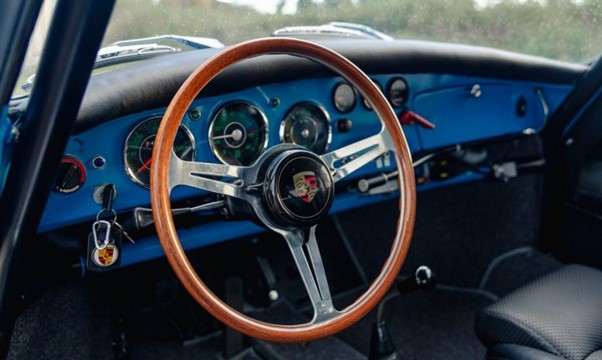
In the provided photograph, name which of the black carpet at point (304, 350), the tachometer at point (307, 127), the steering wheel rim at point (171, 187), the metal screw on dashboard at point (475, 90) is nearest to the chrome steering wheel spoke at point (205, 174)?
the steering wheel rim at point (171, 187)

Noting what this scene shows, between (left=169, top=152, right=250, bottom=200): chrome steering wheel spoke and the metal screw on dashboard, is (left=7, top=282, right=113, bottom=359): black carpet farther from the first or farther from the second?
the metal screw on dashboard

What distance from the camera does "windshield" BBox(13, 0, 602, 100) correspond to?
1.79 metres

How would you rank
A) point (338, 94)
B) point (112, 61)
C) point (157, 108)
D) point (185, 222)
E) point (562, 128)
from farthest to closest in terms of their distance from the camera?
point (562, 128), point (338, 94), point (185, 222), point (112, 61), point (157, 108)

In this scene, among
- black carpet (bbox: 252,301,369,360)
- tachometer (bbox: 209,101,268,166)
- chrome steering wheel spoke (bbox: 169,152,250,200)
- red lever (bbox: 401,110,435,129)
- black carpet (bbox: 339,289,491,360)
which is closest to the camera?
chrome steering wheel spoke (bbox: 169,152,250,200)

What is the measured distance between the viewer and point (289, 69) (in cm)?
167

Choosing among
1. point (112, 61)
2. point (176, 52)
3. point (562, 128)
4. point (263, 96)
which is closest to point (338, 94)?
point (263, 96)

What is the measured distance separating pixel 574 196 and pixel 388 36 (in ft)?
3.14

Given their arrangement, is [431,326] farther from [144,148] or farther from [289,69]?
[144,148]

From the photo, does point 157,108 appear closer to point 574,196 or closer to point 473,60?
point 473,60

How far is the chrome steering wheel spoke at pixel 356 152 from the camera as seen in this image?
1.48 meters

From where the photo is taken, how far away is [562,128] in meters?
2.46

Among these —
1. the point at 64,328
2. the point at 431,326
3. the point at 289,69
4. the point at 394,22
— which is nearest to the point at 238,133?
the point at 289,69

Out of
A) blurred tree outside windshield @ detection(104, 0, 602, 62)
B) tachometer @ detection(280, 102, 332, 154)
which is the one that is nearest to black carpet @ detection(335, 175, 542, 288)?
blurred tree outside windshield @ detection(104, 0, 602, 62)

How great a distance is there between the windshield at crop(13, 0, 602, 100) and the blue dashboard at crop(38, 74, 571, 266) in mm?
207
